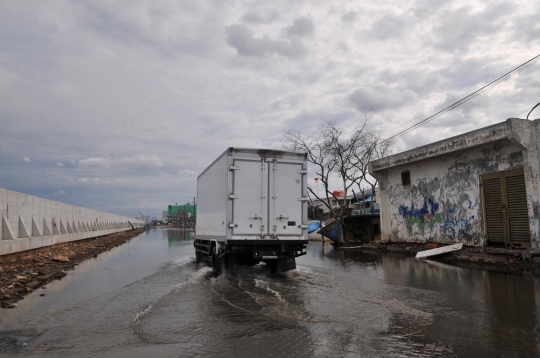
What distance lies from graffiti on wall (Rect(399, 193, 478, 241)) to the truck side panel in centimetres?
1052

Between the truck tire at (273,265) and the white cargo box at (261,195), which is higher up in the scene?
the white cargo box at (261,195)

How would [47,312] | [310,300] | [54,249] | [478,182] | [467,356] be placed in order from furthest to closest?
[54,249]
[478,182]
[310,300]
[47,312]
[467,356]

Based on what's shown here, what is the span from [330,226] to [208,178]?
49.3ft

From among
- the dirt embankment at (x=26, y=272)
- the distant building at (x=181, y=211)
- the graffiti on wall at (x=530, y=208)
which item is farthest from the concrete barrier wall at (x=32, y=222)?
the distant building at (x=181, y=211)

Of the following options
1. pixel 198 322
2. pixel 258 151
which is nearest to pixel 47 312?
pixel 198 322

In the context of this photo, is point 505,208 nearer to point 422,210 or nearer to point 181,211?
point 422,210

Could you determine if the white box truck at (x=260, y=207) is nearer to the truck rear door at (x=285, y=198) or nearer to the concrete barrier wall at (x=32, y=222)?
A: the truck rear door at (x=285, y=198)

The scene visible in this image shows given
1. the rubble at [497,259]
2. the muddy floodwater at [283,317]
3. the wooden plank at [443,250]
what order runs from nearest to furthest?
the muddy floodwater at [283,317], the rubble at [497,259], the wooden plank at [443,250]

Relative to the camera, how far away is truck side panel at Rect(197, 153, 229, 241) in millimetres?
11366

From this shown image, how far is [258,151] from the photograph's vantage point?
449 inches

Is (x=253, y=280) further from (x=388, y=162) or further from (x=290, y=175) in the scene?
(x=388, y=162)

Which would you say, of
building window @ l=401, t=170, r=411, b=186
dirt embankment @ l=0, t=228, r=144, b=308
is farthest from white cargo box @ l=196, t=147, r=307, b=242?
building window @ l=401, t=170, r=411, b=186

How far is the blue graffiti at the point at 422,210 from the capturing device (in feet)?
61.8

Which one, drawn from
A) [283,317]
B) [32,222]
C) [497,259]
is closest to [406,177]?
[497,259]
